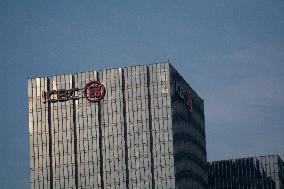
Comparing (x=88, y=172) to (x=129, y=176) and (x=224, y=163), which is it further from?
(x=224, y=163)

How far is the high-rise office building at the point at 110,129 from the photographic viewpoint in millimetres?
139125

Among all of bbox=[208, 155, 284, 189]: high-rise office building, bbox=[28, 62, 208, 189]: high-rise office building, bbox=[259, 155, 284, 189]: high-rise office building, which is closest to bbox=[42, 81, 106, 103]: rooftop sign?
bbox=[28, 62, 208, 189]: high-rise office building

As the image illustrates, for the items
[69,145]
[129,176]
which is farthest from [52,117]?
[129,176]

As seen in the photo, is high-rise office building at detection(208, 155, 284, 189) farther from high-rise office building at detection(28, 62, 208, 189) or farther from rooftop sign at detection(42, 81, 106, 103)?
rooftop sign at detection(42, 81, 106, 103)

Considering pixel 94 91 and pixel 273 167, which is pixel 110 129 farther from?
pixel 273 167

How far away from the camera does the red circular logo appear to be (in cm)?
14625

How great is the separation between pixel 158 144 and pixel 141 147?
479 centimetres

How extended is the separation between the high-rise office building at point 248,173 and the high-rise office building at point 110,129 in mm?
42092

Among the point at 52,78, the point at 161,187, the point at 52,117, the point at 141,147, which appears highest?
the point at 52,78

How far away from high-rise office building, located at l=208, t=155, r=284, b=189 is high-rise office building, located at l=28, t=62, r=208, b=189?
4209 centimetres

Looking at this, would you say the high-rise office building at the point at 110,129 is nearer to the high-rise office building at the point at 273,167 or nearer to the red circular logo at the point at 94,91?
the red circular logo at the point at 94,91

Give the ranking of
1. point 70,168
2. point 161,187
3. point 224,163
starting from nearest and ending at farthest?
1. point 161,187
2. point 70,168
3. point 224,163

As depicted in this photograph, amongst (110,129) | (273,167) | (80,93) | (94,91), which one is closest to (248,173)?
(273,167)

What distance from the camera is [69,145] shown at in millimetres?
146250
